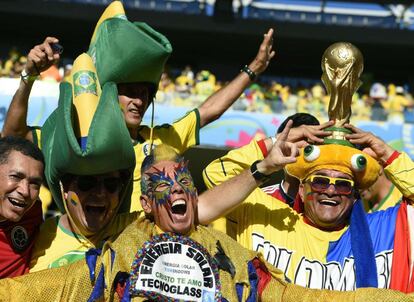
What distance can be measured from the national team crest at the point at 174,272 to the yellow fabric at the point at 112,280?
4 cm

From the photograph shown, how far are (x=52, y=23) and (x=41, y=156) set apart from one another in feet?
54.9

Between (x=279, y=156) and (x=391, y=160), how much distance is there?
816mm

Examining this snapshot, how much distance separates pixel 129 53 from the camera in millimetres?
4340

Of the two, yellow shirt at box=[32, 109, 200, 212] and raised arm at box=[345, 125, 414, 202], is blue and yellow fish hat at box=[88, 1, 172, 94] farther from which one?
raised arm at box=[345, 125, 414, 202]

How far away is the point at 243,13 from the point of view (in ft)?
63.5

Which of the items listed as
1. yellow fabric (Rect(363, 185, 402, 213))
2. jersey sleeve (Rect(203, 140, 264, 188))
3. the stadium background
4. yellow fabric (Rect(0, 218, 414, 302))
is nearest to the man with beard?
yellow fabric (Rect(0, 218, 414, 302))

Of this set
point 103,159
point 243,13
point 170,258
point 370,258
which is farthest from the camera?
point 243,13

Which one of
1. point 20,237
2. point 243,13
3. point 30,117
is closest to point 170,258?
point 20,237

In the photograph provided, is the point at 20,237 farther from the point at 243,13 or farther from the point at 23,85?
the point at 243,13

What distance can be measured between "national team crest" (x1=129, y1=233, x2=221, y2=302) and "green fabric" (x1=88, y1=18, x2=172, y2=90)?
1173 millimetres

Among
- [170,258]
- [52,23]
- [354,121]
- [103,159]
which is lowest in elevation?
[170,258]

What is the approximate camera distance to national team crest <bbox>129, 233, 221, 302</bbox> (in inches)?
132

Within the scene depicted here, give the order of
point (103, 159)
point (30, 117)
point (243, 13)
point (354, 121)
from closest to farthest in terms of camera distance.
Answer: point (103, 159)
point (30, 117)
point (354, 121)
point (243, 13)

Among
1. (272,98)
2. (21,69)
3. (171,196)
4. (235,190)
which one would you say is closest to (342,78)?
(235,190)
